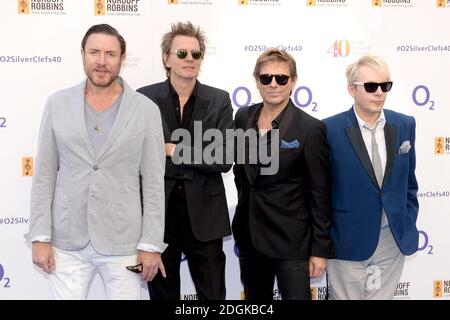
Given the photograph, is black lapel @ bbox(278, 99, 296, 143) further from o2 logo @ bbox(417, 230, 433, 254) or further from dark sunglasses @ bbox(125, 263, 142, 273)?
o2 logo @ bbox(417, 230, 433, 254)

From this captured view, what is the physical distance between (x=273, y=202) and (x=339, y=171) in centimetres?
42

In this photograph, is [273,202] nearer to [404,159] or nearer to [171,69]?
[404,159]

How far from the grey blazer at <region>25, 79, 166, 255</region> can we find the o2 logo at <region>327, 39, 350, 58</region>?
215 cm

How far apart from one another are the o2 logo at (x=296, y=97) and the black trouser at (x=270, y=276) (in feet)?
4.98

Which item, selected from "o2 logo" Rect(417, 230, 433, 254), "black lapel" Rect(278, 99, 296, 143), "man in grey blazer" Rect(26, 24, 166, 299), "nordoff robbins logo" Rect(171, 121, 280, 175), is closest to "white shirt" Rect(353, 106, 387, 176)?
"black lapel" Rect(278, 99, 296, 143)

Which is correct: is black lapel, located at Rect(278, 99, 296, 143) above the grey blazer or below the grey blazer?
above

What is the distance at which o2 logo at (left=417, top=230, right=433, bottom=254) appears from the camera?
15.5ft

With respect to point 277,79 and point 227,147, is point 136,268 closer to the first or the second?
point 227,147

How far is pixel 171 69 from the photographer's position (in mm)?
3492

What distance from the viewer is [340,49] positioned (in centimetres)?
456

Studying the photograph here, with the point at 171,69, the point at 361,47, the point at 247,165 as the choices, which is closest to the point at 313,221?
the point at 247,165

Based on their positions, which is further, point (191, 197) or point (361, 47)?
point (361, 47)

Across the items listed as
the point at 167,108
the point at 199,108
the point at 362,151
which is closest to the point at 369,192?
the point at 362,151
